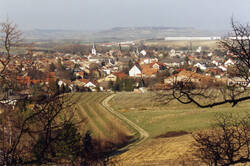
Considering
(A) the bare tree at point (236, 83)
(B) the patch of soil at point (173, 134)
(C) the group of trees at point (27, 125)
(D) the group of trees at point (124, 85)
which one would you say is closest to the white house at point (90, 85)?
(D) the group of trees at point (124, 85)

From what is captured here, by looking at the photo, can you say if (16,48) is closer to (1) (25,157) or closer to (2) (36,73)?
(2) (36,73)

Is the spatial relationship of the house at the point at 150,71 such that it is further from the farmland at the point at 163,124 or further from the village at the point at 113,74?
the farmland at the point at 163,124

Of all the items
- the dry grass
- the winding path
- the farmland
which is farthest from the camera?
the winding path

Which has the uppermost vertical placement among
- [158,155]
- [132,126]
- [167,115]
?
[158,155]

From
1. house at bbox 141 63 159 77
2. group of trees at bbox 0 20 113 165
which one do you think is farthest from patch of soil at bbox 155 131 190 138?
house at bbox 141 63 159 77

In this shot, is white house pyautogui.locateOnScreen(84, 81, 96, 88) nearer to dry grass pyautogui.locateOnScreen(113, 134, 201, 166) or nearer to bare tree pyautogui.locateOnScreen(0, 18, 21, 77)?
dry grass pyautogui.locateOnScreen(113, 134, 201, 166)

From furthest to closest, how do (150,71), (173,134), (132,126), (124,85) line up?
(150,71) → (124,85) → (132,126) → (173,134)

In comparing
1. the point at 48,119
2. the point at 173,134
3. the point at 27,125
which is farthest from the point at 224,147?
the point at 173,134

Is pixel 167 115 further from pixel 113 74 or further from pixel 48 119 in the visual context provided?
pixel 113 74
